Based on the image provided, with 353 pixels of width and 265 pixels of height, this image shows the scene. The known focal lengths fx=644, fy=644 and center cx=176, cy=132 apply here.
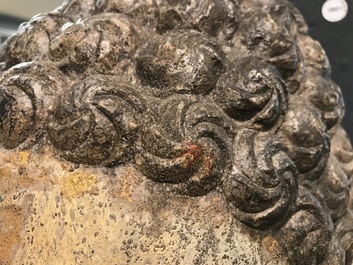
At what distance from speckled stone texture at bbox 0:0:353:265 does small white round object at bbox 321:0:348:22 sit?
2.18 ft

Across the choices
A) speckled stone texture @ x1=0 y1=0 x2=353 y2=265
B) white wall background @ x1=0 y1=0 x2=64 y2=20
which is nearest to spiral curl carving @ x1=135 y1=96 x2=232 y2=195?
speckled stone texture @ x1=0 y1=0 x2=353 y2=265

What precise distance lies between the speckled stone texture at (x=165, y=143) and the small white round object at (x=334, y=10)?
666 millimetres

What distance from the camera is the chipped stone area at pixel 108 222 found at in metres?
0.89

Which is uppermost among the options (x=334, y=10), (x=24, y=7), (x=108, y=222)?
(x=108, y=222)

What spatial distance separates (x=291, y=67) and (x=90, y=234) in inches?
16.6

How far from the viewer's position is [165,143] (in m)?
0.91

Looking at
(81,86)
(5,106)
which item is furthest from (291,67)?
(5,106)

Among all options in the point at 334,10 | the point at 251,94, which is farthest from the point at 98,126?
the point at 334,10

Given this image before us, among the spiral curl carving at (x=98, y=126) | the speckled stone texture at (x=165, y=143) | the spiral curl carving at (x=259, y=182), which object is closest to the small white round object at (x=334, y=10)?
the speckled stone texture at (x=165, y=143)

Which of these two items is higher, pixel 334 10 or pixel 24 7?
pixel 334 10

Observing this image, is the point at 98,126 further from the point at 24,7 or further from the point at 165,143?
the point at 24,7

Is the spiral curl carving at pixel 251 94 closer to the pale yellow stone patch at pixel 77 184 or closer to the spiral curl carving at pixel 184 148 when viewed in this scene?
the spiral curl carving at pixel 184 148

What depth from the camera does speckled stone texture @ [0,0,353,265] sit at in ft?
2.96

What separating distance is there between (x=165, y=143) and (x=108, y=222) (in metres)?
0.14
